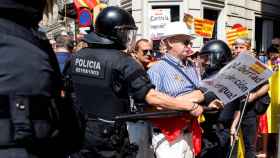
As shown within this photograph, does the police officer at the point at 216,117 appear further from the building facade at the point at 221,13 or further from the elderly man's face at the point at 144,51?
the building facade at the point at 221,13

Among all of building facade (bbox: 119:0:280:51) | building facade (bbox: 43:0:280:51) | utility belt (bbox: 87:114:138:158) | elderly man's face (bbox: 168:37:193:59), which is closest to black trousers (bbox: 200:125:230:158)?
elderly man's face (bbox: 168:37:193:59)

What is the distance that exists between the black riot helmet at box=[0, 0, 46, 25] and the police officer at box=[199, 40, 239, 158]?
3.82m

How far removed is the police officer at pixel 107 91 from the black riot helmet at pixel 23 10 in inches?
74.3

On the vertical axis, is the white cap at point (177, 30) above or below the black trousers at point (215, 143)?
above

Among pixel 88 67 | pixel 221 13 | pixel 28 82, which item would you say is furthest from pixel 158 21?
pixel 28 82

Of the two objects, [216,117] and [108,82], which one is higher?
[108,82]

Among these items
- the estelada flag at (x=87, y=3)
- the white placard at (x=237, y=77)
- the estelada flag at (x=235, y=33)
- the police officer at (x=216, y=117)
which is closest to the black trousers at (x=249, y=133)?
the police officer at (x=216, y=117)

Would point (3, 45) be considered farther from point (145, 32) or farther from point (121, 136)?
point (145, 32)

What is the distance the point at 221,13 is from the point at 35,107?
1816cm

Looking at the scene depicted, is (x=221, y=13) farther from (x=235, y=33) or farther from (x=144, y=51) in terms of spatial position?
(x=144, y=51)

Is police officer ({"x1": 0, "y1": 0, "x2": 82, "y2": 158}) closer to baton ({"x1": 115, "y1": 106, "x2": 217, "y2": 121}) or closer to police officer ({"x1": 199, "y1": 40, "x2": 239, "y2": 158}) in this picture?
baton ({"x1": 115, "y1": 106, "x2": 217, "y2": 121})

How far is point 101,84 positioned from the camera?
413 centimetres

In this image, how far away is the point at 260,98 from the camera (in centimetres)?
685

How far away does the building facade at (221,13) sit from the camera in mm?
17852
